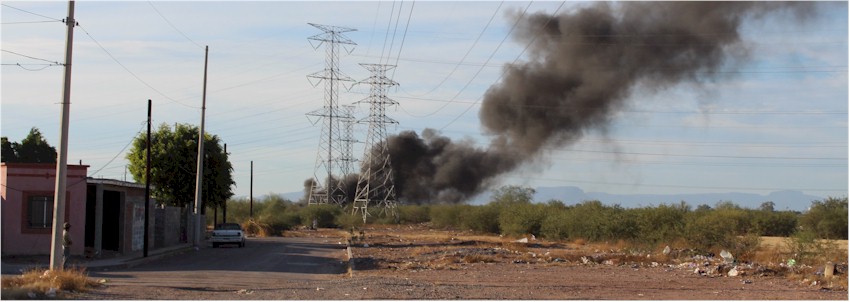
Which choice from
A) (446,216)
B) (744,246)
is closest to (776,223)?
(744,246)

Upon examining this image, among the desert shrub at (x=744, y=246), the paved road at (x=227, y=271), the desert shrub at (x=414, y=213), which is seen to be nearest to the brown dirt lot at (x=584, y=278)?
the paved road at (x=227, y=271)

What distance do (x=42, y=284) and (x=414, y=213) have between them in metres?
84.9

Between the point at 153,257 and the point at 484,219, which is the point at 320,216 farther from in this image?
the point at 153,257

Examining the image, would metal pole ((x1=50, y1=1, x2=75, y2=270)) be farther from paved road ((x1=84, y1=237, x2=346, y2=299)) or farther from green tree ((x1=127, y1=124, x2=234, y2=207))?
green tree ((x1=127, y1=124, x2=234, y2=207))

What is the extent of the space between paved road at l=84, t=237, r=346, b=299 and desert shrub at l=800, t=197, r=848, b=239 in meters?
39.4

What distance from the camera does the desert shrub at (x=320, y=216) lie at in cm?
8769

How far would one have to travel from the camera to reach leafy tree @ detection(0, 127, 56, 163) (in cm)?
6956

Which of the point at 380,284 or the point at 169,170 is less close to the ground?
the point at 169,170

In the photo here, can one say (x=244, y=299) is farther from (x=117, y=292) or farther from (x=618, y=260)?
(x=618, y=260)

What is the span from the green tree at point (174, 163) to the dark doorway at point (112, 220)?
32.1 feet

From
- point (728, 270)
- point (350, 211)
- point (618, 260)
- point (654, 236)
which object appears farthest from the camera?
point (350, 211)

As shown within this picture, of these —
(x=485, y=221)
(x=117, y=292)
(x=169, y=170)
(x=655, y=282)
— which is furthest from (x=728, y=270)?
(x=485, y=221)

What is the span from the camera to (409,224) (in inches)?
3834

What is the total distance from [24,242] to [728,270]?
22.2 metres
